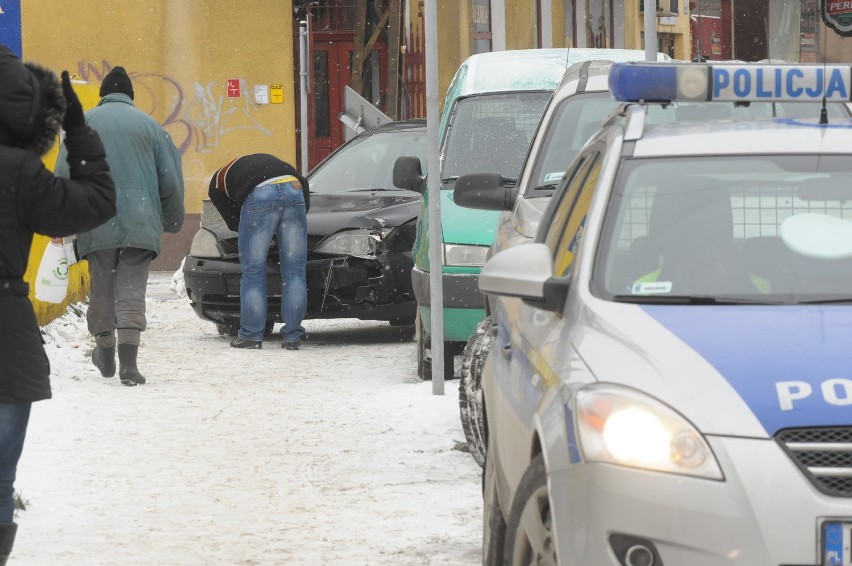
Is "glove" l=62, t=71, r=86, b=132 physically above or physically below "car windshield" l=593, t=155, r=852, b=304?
above

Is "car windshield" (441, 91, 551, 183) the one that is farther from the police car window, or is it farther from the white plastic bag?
the white plastic bag

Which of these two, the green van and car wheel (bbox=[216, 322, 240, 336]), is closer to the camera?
the green van

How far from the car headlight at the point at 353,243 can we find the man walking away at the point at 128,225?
2.05 metres

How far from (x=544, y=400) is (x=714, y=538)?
0.65 meters

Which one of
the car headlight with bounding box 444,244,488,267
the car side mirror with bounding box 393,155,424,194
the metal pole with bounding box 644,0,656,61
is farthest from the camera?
the metal pole with bounding box 644,0,656,61

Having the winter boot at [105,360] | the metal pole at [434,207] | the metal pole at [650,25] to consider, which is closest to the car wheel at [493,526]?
the metal pole at [434,207]

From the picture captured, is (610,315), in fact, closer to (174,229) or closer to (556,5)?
(174,229)

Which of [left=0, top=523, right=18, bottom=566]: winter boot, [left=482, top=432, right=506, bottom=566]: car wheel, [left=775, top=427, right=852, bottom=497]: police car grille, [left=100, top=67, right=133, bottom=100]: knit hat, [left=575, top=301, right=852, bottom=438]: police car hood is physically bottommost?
[left=0, top=523, right=18, bottom=566]: winter boot

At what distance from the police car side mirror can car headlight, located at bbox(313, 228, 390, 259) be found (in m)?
7.98

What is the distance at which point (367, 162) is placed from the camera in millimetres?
13977

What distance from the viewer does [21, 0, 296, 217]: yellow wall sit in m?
21.6

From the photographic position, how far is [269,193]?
484 inches

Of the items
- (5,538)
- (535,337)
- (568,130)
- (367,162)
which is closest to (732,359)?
(535,337)

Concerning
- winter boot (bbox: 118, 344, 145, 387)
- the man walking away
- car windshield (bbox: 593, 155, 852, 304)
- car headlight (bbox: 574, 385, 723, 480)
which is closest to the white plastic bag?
the man walking away
